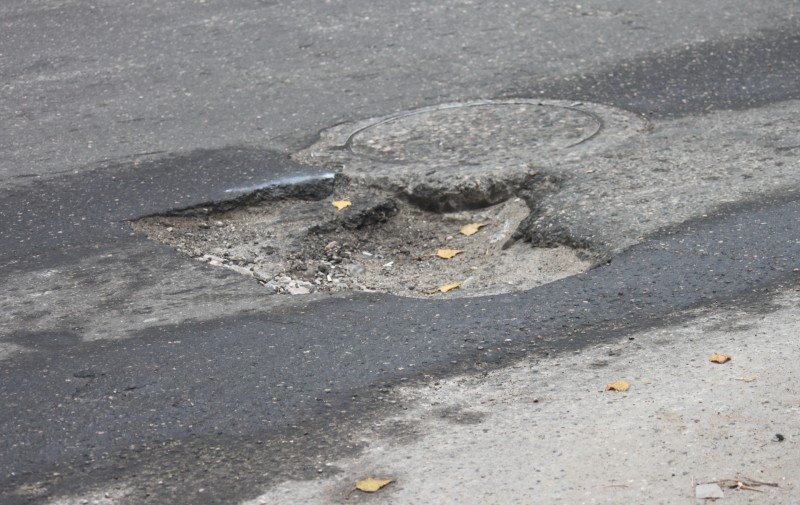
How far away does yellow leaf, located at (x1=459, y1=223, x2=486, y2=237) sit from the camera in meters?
5.52

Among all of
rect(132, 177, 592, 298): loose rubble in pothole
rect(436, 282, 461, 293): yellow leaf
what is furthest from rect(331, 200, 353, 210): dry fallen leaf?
rect(436, 282, 461, 293): yellow leaf

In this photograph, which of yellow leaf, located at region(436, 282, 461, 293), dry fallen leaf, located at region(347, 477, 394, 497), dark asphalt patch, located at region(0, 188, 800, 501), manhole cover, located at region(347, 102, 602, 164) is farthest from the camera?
manhole cover, located at region(347, 102, 602, 164)

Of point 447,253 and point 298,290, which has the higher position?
point 298,290

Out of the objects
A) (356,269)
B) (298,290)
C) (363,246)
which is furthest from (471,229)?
(298,290)

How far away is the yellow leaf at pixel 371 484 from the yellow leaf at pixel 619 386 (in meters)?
0.94

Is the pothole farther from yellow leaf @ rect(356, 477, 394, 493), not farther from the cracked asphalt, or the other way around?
yellow leaf @ rect(356, 477, 394, 493)

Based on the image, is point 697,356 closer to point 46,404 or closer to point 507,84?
point 46,404

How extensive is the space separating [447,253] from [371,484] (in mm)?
2331

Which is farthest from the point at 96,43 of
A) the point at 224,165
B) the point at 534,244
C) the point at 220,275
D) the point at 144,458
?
the point at 144,458

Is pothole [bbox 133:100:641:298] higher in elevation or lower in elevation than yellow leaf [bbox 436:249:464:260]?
higher

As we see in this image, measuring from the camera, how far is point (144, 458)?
11.1 feet

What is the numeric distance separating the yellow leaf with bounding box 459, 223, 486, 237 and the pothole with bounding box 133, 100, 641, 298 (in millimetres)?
28

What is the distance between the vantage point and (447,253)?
5.35m

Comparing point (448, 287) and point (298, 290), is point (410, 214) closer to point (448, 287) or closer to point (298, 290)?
point (448, 287)
